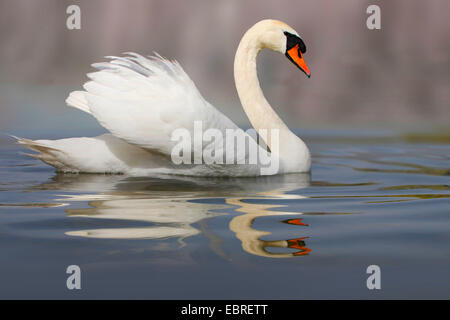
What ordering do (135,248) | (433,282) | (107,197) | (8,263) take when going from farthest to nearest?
(107,197) → (135,248) → (8,263) → (433,282)

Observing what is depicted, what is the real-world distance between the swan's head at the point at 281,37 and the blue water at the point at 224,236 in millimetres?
1601

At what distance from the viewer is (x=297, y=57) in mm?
8945

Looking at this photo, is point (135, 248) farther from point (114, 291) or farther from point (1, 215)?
point (1, 215)

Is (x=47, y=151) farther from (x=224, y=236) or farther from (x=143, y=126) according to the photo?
(x=224, y=236)

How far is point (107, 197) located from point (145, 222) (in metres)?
1.33

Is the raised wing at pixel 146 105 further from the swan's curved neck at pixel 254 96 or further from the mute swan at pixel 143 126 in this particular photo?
the swan's curved neck at pixel 254 96

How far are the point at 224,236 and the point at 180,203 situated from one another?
1410 millimetres

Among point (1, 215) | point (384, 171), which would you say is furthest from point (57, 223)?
point (384, 171)

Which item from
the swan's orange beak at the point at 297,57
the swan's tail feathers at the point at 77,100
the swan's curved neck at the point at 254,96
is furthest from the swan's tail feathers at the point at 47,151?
the swan's orange beak at the point at 297,57

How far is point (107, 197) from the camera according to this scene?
21.4ft

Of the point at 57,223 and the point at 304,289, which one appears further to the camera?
Answer: the point at 57,223

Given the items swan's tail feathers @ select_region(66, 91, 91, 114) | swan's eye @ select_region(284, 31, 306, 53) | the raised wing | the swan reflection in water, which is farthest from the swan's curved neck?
swan's tail feathers @ select_region(66, 91, 91, 114)

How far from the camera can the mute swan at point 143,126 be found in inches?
284

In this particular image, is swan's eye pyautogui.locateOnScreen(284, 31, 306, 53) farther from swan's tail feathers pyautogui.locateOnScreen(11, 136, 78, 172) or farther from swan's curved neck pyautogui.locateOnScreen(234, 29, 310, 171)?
swan's tail feathers pyautogui.locateOnScreen(11, 136, 78, 172)
